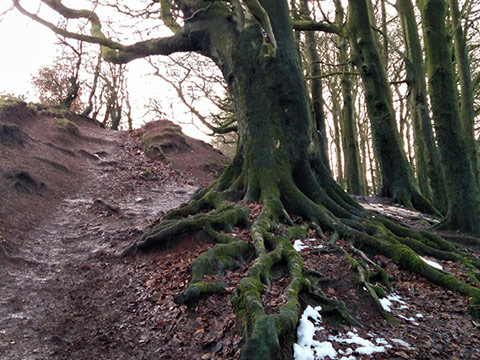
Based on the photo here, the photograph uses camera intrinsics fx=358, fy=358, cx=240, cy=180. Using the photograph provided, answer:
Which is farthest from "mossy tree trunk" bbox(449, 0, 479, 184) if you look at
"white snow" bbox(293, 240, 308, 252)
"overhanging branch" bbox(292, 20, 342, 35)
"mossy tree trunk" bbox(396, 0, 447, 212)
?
"white snow" bbox(293, 240, 308, 252)

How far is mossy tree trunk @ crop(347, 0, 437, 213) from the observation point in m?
10.2

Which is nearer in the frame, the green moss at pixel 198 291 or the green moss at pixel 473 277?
the green moss at pixel 198 291

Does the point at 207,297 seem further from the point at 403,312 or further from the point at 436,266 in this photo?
the point at 436,266

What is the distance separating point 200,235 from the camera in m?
5.68

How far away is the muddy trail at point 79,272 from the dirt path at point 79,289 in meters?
0.01

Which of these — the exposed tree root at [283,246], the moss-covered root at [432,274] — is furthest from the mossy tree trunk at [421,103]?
the moss-covered root at [432,274]

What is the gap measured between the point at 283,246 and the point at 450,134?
4.56 meters

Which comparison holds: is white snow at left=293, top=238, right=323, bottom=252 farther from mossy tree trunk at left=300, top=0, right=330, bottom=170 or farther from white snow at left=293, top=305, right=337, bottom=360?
mossy tree trunk at left=300, top=0, right=330, bottom=170

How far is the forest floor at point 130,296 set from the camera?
3570 mm

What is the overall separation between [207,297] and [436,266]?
3.42m

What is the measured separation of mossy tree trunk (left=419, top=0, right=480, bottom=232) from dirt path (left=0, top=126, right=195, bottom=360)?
6.08 metres

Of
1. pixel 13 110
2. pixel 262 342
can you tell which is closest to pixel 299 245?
pixel 262 342

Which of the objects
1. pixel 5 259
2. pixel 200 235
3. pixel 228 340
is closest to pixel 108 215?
pixel 5 259

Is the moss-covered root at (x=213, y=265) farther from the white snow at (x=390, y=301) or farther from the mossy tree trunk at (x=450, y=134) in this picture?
the mossy tree trunk at (x=450, y=134)
